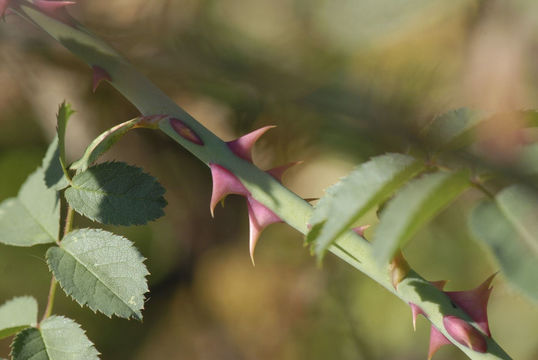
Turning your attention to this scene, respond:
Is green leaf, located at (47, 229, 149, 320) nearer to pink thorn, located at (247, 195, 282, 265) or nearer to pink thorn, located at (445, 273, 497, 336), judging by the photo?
pink thorn, located at (247, 195, 282, 265)

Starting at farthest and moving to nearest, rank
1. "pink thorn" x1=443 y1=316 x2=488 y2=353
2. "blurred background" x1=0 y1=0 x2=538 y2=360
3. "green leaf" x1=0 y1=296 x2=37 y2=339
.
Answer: "blurred background" x1=0 y1=0 x2=538 y2=360, "green leaf" x1=0 y1=296 x2=37 y2=339, "pink thorn" x1=443 y1=316 x2=488 y2=353

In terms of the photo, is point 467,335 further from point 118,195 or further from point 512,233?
point 118,195

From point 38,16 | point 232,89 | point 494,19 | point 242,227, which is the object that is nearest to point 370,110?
point 232,89

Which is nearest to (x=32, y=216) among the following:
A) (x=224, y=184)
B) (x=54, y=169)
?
(x=54, y=169)

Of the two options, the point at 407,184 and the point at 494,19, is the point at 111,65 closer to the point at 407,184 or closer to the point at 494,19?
the point at 407,184

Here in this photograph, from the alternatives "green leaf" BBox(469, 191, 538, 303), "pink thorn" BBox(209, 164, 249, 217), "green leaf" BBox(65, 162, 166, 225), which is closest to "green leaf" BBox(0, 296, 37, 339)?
"green leaf" BBox(65, 162, 166, 225)

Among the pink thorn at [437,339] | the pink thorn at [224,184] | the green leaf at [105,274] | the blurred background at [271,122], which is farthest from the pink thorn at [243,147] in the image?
the blurred background at [271,122]
